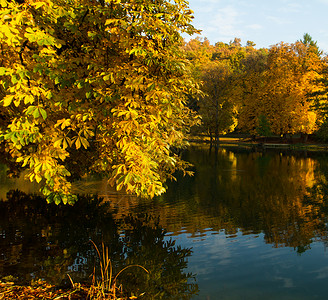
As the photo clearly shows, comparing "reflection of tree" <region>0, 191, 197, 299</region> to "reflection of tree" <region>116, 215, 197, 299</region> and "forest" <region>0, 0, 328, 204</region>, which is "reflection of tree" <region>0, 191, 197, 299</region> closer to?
"reflection of tree" <region>116, 215, 197, 299</region>

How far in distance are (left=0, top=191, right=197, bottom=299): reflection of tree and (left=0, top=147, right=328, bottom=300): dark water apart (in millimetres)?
33

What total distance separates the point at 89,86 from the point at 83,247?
6.82 metres

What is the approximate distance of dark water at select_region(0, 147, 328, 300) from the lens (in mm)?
9531

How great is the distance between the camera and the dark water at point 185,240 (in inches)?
375

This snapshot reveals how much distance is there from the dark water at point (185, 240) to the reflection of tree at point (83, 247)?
33 millimetres

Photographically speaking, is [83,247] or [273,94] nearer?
[83,247]

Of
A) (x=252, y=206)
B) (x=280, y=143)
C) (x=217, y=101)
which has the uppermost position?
(x=217, y=101)

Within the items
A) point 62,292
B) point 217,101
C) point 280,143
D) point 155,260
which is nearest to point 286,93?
point 280,143

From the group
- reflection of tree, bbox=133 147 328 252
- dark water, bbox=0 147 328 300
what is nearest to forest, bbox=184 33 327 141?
reflection of tree, bbox=133 147 328 252

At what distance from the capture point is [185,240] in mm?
13289

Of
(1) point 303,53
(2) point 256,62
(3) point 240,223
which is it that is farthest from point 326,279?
(2) point 256,62

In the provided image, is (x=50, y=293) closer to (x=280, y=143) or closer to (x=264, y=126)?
(x=264, y=126)

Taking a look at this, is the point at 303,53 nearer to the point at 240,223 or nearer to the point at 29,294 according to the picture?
the point at 240,223

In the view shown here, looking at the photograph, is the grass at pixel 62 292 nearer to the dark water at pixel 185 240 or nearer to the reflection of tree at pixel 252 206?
the dark water at pixel 185 240
